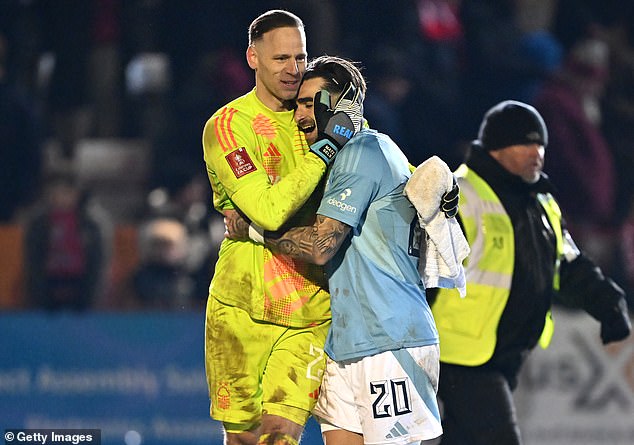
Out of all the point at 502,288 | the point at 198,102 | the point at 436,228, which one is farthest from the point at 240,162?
the point at 198,102

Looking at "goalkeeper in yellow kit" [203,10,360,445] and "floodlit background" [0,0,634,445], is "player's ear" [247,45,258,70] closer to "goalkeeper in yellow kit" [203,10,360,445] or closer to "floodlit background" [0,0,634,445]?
"goalkeeper in yellow kit" [203,10,360,445]

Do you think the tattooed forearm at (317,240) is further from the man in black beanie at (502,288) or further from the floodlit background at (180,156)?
the floodlit background at (180,156)

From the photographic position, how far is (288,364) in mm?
5453

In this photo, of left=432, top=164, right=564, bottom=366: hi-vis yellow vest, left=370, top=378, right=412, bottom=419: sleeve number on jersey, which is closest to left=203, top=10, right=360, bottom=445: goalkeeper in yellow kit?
left=370, top=378, right=412, bottom=419: sleeve number on jersey

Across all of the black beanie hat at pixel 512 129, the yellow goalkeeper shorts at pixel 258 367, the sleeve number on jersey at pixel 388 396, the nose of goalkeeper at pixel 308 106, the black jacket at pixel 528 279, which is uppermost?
the black beanie hat at pixel 512 129

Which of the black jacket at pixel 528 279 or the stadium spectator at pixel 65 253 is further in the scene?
the stadium spectator at pixel 65 253

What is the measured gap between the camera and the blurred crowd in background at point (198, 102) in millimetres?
9922

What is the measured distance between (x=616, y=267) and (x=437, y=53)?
2.51m

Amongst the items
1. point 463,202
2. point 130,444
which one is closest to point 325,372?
point 463,202

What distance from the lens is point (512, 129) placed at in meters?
6.82

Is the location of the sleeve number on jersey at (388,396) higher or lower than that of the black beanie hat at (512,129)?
lower

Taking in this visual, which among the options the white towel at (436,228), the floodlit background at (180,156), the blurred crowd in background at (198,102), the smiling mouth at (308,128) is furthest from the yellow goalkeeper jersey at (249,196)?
the blurred crowd in background at (198,102)

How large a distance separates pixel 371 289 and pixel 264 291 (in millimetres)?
579

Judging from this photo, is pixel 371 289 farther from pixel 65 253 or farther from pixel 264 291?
pixel 65 253
